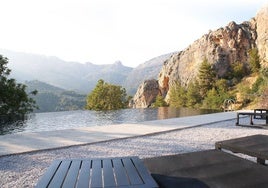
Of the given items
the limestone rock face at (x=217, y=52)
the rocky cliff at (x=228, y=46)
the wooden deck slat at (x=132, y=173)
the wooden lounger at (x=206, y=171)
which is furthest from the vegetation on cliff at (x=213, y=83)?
the wooden deck slat at (x=132, y=173)

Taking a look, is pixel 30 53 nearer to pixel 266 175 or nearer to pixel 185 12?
pixel 185 12

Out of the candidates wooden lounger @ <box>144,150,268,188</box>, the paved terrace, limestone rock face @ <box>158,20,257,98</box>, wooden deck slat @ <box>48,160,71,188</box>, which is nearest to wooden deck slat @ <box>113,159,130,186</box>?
wooden lounger @ <box>144,150,268,188</box>

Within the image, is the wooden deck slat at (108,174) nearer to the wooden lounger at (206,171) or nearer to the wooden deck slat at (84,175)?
the wooden deck slat at (84,175)

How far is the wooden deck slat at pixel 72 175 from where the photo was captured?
5.86 ft

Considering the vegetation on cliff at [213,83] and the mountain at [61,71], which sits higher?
the mountain at [61,71]

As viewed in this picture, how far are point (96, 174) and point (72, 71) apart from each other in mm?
172930

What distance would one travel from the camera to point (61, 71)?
16225 centimetres

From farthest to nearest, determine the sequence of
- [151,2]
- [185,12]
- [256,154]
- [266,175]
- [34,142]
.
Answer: [185,12] → [151,2] → [34,142] → [256,154] → [266,175]

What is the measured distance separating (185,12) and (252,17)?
19.8 m

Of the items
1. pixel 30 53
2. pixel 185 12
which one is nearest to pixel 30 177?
pixel 185 12

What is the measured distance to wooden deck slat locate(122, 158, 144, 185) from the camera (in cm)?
180

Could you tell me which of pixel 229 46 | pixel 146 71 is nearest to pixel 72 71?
pixel 146 71

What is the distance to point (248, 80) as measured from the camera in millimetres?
25859

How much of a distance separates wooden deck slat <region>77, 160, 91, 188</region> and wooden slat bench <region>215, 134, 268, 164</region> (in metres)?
1.86
